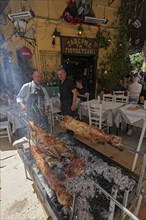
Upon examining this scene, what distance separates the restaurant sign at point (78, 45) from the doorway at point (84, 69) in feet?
1.05

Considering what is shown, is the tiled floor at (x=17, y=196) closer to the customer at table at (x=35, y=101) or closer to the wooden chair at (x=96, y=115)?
the customer at table at (x=35, y=101)

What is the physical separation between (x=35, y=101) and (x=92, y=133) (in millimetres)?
1691

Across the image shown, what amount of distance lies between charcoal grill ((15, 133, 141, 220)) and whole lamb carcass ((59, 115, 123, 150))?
41cm

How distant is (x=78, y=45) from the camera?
21.7 feet

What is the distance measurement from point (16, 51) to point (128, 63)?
5936 millimetres

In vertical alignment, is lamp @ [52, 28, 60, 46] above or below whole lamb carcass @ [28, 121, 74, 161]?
above

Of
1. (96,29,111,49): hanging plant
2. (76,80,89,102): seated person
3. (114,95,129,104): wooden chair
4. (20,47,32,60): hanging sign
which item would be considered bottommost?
(114,95,129,104): wooden chair

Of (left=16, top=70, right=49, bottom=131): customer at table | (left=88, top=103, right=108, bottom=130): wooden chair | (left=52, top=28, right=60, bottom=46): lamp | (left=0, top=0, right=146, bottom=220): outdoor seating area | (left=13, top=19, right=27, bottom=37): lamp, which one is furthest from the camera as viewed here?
(left=52, top=28, right=60, bottom=46): lamp

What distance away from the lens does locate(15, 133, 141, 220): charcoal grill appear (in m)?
1.43

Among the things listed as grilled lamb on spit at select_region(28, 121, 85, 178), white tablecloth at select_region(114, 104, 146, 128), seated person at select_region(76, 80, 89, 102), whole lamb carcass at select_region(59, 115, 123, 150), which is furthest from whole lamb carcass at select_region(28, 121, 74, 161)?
seated person at select_region(76, 80, 89, 102)

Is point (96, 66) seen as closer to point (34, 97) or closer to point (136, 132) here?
point (136, 132)

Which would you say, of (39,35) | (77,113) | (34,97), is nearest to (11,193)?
(34,97)

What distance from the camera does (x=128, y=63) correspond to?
802cm

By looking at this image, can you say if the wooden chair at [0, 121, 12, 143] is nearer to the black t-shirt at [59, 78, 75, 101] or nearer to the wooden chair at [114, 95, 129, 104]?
the black t-shirt at [59, 78, 75, 101]
